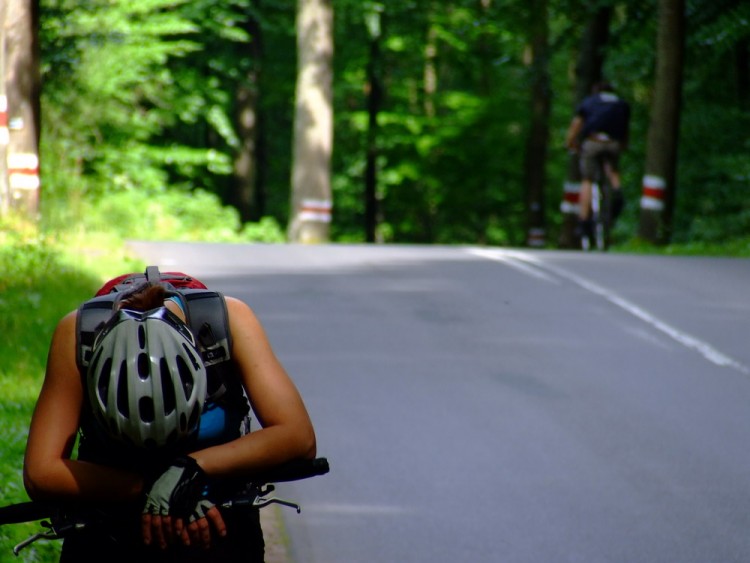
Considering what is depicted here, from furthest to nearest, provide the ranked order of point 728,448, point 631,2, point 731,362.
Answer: point 631,2 → point 731,362 → point 728,448

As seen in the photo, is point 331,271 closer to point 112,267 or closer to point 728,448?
point 112,267

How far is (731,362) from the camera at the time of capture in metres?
10.2

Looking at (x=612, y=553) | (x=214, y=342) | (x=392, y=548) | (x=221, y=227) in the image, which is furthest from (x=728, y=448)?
(x=221, y=227)

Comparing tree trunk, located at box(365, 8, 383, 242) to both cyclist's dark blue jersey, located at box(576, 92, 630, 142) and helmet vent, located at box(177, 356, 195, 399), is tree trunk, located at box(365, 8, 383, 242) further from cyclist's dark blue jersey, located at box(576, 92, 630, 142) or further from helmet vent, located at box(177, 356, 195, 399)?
helmet vent, located at box(177, 356, 195, 399)

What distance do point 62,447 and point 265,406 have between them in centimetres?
48

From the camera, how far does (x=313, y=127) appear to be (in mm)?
28906

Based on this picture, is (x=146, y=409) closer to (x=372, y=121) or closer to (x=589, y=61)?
(x=589, y=61)

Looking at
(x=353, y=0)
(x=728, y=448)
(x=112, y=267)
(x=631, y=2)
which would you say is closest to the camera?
(x=728, y=448)

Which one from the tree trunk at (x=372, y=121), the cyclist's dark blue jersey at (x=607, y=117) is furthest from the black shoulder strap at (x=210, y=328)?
the tree trunk at (x=372, y=121)

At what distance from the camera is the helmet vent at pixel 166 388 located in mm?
3031

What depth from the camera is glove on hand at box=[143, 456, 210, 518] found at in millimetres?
3219

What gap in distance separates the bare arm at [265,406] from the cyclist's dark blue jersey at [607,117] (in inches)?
630

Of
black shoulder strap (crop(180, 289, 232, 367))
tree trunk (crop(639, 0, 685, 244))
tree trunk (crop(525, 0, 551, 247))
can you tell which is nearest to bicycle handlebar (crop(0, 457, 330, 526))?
black shoulder strap (crop(180, 289, 232, 367))

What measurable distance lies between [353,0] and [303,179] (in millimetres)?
8559
